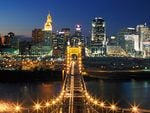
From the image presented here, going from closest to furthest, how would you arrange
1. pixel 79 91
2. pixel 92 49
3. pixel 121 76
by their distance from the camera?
pixel 79 91 → pixel 121 76 → pixel 92 49

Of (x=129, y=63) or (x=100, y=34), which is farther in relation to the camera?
(x=100, y=34)

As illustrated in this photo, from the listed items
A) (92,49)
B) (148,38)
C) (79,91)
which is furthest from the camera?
(148,38)

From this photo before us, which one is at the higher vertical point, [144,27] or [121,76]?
[144,27]

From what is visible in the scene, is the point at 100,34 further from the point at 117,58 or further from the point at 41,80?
the point at 41,80

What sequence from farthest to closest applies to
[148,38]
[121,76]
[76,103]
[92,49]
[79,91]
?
[148,38], [92,49], [121,76], [79,91], [76,103]

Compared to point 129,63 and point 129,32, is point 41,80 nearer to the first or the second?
point 129,63

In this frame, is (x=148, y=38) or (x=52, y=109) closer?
(x=52, y=109)

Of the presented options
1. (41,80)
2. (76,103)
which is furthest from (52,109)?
(41,80)

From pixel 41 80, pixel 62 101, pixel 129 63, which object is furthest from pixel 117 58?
pixel 62 101

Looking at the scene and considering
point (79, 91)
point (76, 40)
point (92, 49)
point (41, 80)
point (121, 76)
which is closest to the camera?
point (79, 91)
